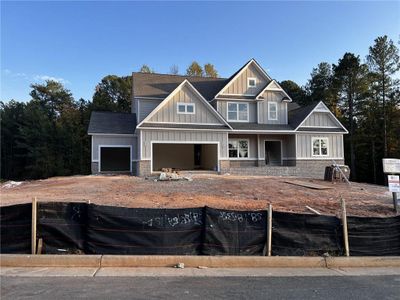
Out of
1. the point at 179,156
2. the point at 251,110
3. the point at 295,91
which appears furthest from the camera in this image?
the point at 295,91

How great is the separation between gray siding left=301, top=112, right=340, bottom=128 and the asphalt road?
21.7m

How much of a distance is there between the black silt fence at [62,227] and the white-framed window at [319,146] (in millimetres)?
23219

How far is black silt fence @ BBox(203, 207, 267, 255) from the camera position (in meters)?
7.70

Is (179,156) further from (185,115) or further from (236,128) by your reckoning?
(185,115)

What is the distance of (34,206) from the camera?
7258 mm

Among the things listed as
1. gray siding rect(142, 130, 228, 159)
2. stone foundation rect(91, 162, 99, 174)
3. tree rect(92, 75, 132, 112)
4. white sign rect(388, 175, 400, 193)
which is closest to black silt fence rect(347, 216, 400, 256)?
white sign rect(388, 175, 400, 193)

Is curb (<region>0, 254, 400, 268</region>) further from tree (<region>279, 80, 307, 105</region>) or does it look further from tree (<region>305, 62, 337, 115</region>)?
tree (<region>279, 80, 307, 105</region>)

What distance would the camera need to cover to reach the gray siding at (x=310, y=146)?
2688 cm

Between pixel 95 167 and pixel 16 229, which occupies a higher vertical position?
pixel 95 167

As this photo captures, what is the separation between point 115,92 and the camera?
169 feet

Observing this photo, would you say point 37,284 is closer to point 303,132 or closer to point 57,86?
point 303,132

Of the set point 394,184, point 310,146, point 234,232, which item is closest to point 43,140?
point 310,146

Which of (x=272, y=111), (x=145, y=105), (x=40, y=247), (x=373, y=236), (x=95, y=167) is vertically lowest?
(x=373, y=236)

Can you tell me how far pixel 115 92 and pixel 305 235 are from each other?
157 feet
